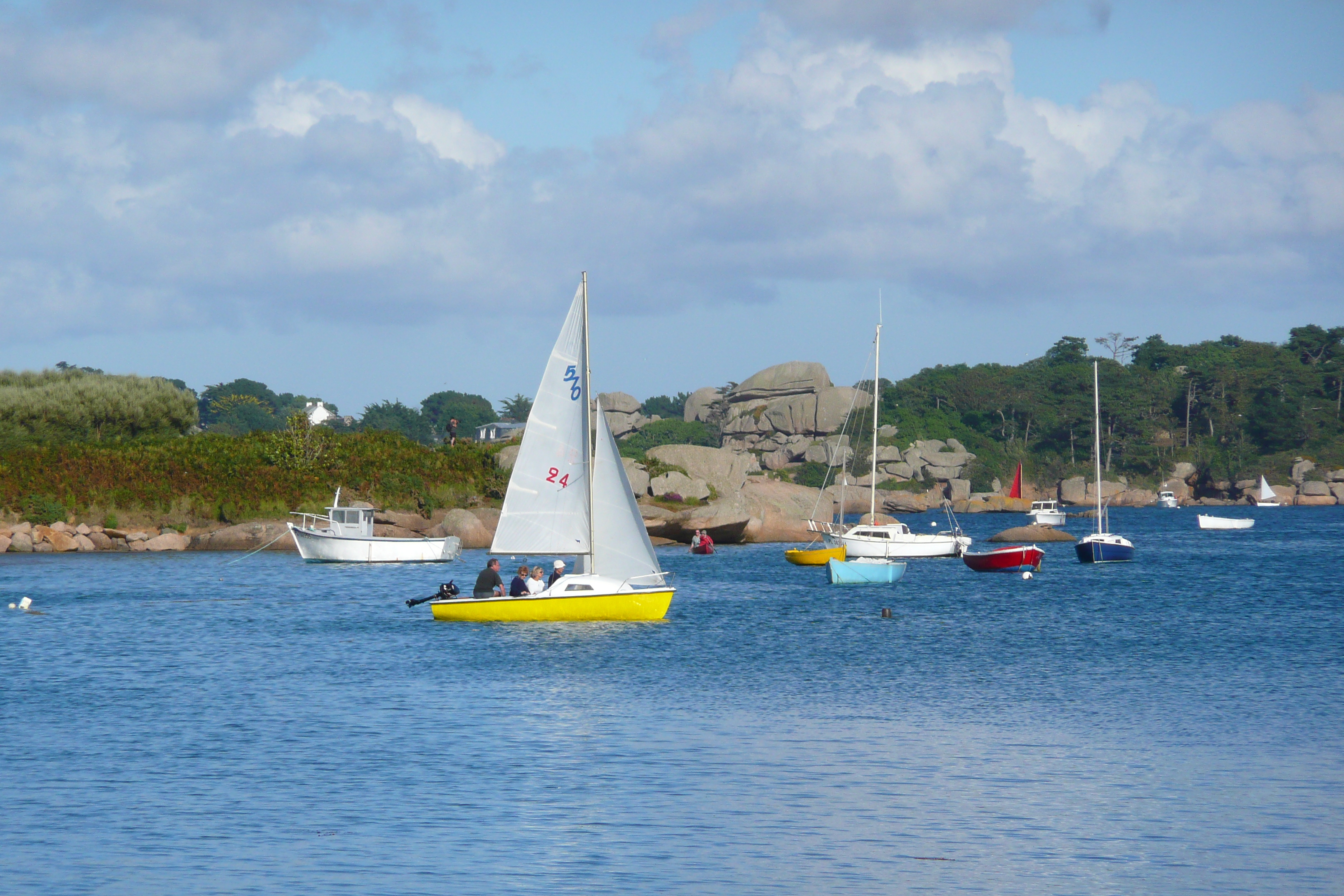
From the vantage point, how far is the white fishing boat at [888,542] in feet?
230

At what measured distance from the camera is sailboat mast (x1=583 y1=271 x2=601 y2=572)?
37.1m

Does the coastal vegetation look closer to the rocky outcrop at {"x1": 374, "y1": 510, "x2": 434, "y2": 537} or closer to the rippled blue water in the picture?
the rocky outcrop at {"x1": 374, "y1": 510, "x2": 434, "y2": 537}

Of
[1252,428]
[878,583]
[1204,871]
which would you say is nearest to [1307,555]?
[878,583]

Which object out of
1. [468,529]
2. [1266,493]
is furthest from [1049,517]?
[468,529]

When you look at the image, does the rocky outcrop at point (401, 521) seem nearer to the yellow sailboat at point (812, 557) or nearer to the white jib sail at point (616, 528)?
the yellow sailboat at point (812, 557)

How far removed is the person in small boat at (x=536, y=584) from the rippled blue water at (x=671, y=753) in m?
1.26

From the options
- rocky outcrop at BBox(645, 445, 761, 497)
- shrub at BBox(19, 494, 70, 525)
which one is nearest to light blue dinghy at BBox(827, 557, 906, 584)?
rocky outcrop at BBox(645, 445, 761, 497)

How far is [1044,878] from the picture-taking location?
47.8ft

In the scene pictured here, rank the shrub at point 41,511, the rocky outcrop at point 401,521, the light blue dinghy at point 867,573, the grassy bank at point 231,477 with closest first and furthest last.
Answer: the light blue dinghy at point 867,573 → the shrub at point 41,511 → the grassy bank at point 231,477 → the rocky outcrop at point 401,521

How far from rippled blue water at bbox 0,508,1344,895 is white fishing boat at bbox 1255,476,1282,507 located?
435 ft

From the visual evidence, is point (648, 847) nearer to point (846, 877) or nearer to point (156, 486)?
point (846, 877)

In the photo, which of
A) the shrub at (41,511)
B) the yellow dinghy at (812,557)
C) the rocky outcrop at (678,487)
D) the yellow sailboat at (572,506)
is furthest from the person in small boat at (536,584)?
the rocky outcrop at (678,487)

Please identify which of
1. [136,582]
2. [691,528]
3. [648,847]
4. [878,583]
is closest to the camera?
[648,847]

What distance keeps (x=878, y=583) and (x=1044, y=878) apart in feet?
148
